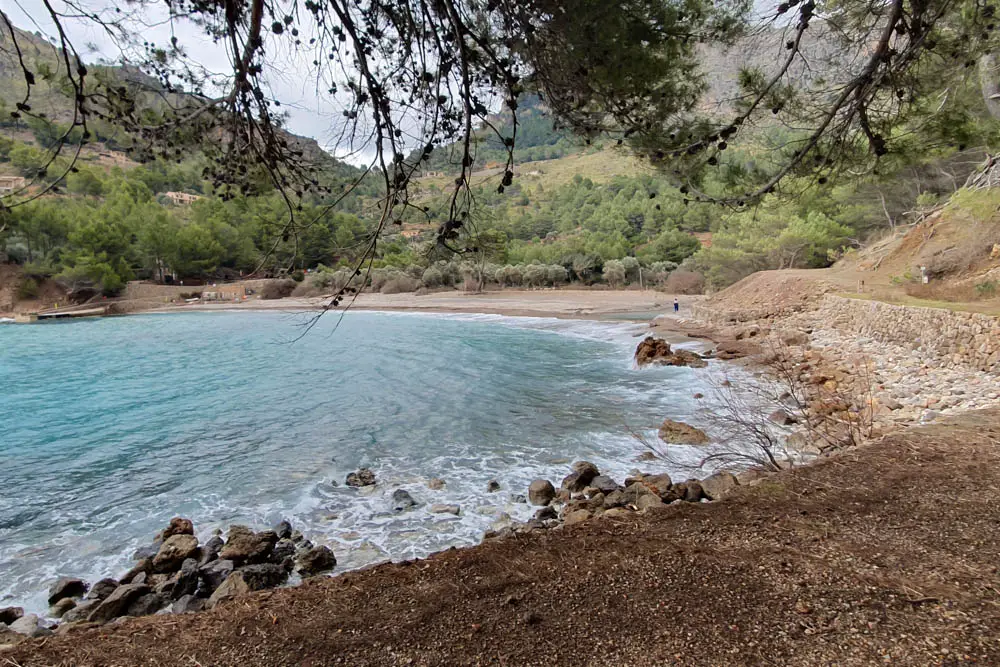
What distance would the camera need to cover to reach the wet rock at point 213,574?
3895 mm

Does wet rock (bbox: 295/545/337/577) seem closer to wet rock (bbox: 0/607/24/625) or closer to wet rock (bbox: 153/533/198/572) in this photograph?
wet rock (bbox: 153/533/198/572)

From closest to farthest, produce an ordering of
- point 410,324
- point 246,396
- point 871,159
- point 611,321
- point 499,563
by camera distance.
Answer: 1. point 499,563
2. point 871,159
3. point 246,396
4. point 611,321
5. point 410,324

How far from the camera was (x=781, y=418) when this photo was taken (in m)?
7.22

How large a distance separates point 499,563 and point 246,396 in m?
11.1

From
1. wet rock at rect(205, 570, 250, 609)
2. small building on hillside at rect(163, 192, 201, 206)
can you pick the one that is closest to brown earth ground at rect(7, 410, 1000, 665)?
wet rock at rect(205, 570, 250, 609)

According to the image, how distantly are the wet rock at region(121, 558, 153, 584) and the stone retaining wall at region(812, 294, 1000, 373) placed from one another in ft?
33.2

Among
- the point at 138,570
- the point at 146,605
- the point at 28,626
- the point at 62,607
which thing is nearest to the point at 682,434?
the point at 146,605

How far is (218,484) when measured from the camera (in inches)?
257

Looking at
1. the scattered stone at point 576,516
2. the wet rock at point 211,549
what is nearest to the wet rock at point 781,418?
the scattered stone at point 576,516

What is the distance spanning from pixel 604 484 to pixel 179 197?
221 feet

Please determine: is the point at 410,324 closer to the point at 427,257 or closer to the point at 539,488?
the point at 539,488

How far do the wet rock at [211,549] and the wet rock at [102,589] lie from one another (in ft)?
2.07

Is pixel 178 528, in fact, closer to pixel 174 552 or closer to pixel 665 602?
pixel 174 552

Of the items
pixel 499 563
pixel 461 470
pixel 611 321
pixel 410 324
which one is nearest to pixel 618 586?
pixel 499 563
